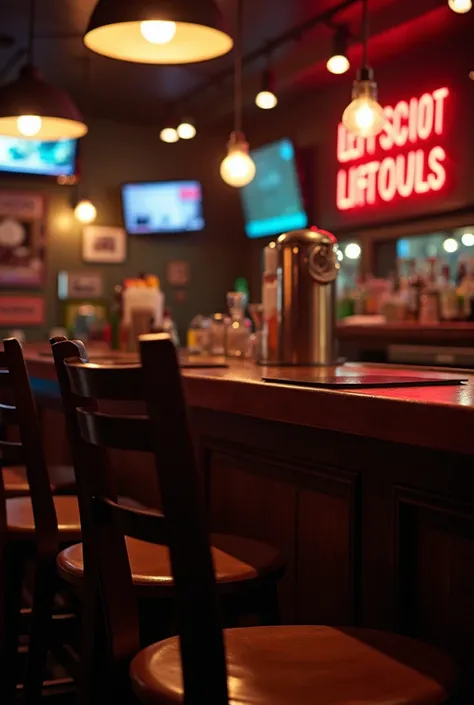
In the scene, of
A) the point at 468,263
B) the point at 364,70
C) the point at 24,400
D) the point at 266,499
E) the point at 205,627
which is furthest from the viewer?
the point at 468,263

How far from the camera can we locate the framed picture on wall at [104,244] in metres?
7.85

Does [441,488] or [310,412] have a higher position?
[310,412]

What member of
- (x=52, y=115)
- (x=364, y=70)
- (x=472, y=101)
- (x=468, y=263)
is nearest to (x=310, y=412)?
(x=364, y=70)

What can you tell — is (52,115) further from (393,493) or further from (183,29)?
(393,493)

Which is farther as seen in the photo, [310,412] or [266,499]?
[266,499]

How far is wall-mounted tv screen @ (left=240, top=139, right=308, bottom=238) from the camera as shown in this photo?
6.98 m

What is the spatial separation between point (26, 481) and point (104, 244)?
5.37 m

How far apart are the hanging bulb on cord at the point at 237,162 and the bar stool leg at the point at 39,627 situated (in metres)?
3.21

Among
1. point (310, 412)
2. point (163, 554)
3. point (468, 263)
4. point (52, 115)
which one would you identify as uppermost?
point (52, 115)

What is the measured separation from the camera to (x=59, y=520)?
7.25 feet

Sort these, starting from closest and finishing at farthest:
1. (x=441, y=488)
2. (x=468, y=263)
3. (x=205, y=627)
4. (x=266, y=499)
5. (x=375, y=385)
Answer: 1. (x=205, y=627)
2. (x=441, y=488)
3. (x=375, y=385)
4. (x=266, y=499)
5. (x=468, y=263)

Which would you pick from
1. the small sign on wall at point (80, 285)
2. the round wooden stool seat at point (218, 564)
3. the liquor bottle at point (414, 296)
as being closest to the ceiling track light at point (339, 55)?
the liquor bottle at point (414, 296)

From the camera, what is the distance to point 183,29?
9.30ft

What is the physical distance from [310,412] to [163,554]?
416 millimetres
